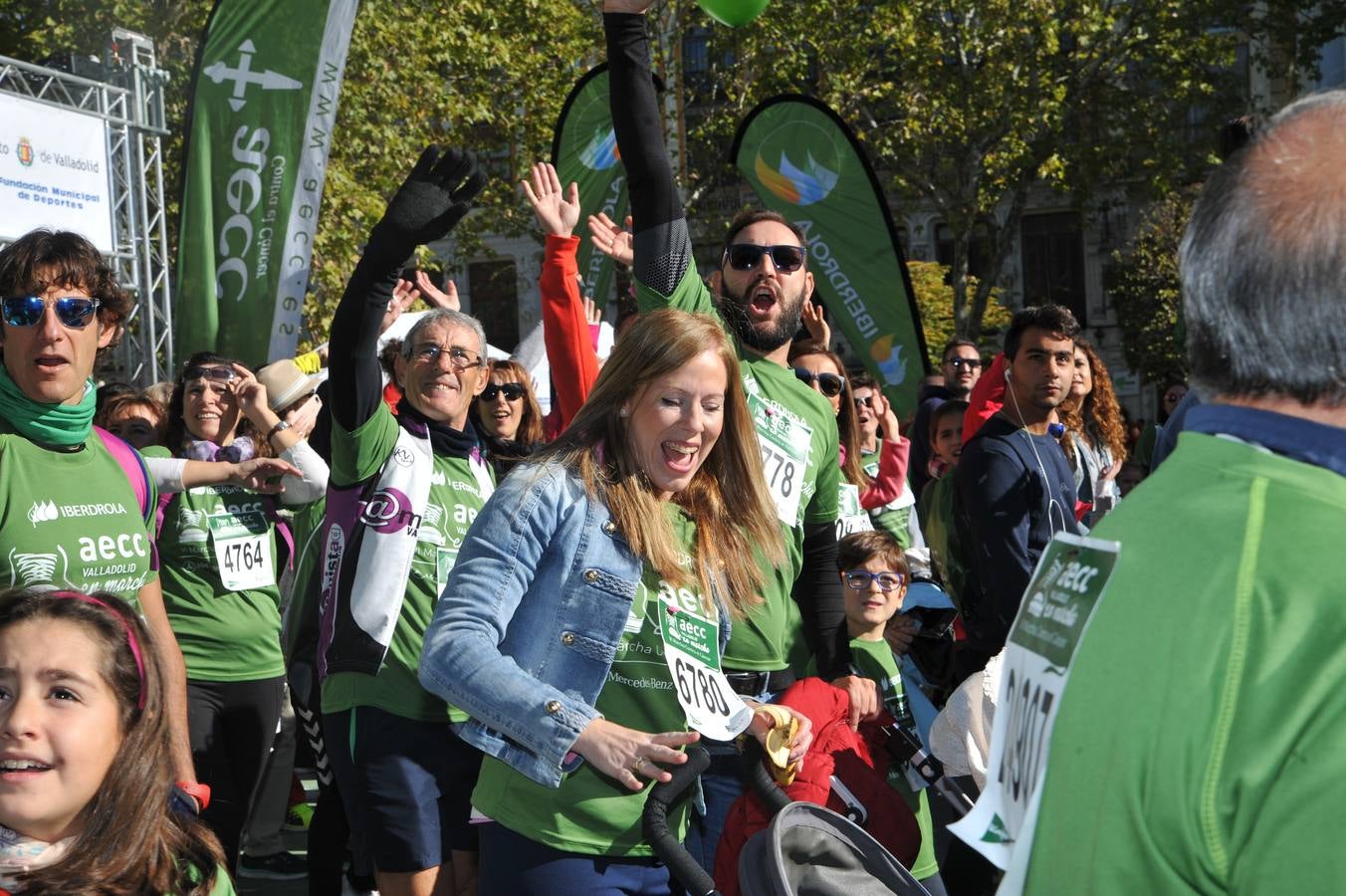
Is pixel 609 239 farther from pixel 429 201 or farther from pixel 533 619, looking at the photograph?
pixel 533 619

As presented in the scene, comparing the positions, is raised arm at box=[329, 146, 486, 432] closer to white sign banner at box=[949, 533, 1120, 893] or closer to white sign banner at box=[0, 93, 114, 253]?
white sign banner at box=[949, 533, 1120, 893]

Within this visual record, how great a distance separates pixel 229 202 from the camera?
33.8ft

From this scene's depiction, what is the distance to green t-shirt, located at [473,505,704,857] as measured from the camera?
2.93m

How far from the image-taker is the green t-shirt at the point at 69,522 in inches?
137

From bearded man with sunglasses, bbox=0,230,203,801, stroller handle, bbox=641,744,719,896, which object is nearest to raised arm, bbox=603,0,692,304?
stroller handle, bbox=641,744,719,896

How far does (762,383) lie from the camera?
3.98 m

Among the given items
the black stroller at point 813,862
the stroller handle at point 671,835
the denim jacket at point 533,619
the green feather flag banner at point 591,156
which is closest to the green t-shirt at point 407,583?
the denim jacket at point 533,619

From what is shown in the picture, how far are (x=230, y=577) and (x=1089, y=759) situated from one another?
15.3ft

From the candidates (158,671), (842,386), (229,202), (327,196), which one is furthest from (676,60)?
(158,671)

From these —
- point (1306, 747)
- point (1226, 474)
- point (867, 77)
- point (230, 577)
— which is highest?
point (867, 77)

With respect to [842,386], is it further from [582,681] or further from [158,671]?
[158,671]

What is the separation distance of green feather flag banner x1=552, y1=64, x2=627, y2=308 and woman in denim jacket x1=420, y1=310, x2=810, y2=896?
7.71m

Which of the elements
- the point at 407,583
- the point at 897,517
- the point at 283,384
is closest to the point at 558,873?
the point at 407,583

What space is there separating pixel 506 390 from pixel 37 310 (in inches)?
114
